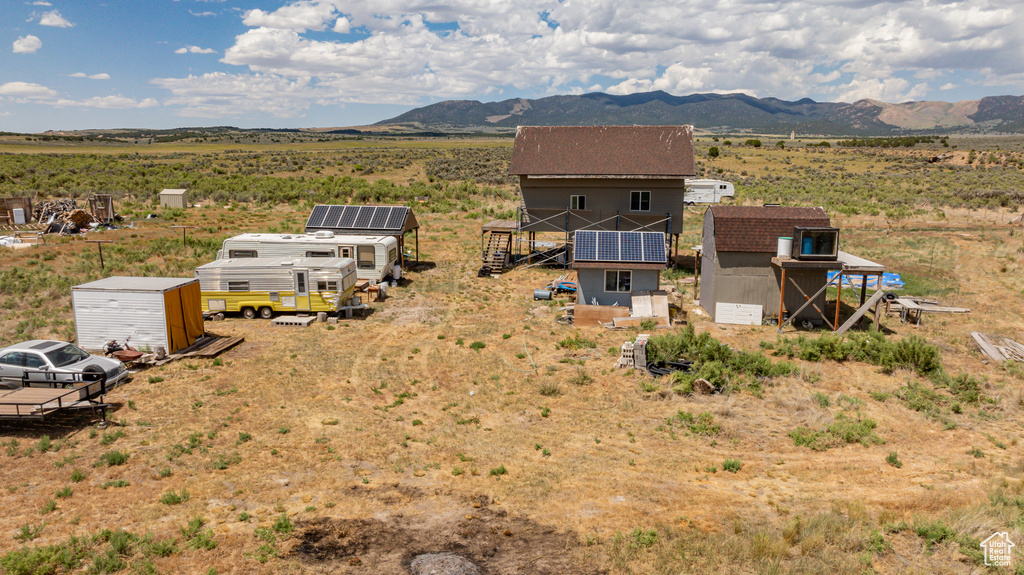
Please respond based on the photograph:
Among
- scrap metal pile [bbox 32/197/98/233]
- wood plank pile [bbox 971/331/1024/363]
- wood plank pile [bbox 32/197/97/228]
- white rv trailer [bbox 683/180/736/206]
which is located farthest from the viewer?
white rv trailer [bbox 683/180/736/206]

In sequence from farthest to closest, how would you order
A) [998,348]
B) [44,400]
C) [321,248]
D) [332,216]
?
[332,216]
[321,248]
[998,348]
[44,400]

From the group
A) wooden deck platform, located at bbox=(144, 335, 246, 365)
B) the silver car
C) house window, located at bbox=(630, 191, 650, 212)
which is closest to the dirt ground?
wooden deck platform, located at bbox=(144, 335, 246, 365)

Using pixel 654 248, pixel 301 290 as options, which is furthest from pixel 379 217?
pixel 654 248

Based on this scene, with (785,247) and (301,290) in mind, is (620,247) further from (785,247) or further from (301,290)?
(301,290)

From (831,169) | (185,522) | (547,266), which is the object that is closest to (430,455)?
(185,522)

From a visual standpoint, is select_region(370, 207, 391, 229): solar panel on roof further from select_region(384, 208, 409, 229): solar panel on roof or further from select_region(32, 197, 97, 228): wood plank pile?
select_region(32, 197, 97, 228): wood plank pile
